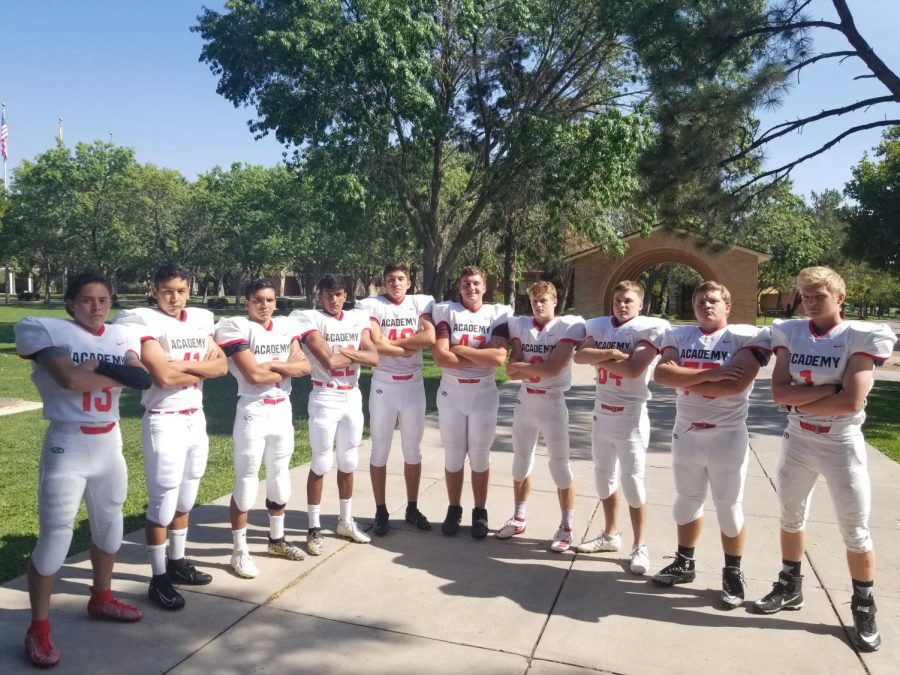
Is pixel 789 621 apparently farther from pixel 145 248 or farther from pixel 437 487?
pixel 145 248

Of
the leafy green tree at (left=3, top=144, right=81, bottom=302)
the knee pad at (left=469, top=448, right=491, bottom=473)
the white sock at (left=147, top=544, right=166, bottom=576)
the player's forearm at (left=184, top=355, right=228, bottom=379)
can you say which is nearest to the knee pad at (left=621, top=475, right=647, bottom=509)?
the knee pad at (left=469, top=448, right=491, bottom=473)

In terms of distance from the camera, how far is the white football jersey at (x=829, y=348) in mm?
3973

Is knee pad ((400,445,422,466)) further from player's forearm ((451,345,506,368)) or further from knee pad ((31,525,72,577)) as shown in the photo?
knee pad ((31,525,72,577))

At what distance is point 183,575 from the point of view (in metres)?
4.66

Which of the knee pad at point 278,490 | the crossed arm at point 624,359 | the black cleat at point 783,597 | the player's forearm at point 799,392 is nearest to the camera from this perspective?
the player's forearm at point 799,392

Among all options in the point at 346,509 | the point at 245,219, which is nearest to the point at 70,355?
the point at 346,509

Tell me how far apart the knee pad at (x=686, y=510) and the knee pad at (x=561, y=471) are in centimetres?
98

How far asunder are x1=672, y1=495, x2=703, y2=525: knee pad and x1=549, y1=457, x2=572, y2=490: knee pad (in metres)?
0.98

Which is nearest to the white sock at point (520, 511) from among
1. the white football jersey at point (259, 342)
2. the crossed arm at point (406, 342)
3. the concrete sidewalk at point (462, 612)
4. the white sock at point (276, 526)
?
the concrete sidewalk at point (462, 612)

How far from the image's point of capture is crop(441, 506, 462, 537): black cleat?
580 centimetres

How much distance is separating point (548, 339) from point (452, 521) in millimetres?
1738

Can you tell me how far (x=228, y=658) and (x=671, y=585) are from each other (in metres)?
2.93

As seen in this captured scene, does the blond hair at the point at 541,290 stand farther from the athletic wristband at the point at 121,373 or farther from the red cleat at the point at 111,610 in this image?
the red cleat at the point at 111,610

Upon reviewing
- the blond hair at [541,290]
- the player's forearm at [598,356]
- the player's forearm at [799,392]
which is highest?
the blond hair at [541,290]
